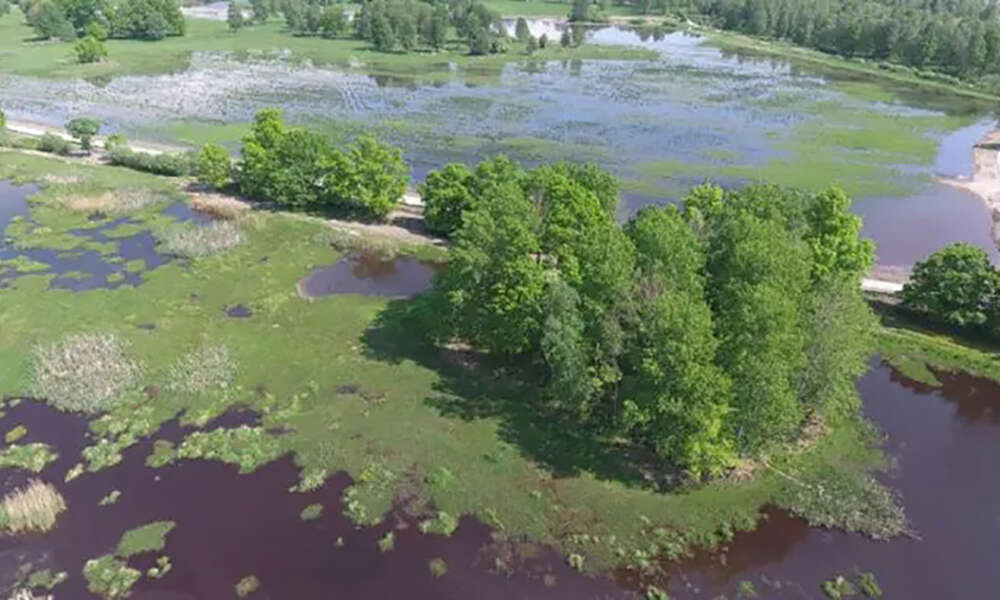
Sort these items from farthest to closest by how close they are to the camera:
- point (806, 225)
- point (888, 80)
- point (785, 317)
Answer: point (888, 80) < point (806, 225) < point (785, 317)

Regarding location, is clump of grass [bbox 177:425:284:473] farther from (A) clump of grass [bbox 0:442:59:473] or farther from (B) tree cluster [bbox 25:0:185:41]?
(B) tree cluster [bbox 25:0:185:41]

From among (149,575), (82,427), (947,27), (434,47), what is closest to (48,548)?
(149,575)

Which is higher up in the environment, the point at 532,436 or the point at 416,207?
the point at 416,207

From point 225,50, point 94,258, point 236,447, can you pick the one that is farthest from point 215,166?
point 225,50

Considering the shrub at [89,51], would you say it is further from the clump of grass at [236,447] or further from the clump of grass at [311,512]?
the clump of grass at [311,512]

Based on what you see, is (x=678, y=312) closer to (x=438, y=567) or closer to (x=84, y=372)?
(x=438, y=567)

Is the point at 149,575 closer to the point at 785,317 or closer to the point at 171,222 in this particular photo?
the point at 785,317
